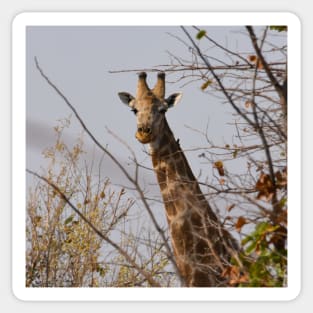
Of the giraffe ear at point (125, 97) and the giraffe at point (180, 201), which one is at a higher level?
the giraffe ear at point (125, 97)

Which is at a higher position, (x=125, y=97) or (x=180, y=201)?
(x=125, y=97)

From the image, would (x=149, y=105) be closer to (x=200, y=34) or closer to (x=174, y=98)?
(x=174, y=98)

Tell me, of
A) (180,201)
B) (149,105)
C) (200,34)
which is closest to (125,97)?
(149,105)

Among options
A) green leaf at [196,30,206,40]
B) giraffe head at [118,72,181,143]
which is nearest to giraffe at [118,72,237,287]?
giraffe head at [118,72,181,143]

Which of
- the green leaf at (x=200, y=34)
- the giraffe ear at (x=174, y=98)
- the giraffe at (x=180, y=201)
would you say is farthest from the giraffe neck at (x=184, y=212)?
the green leaf at (x=200, y=34)

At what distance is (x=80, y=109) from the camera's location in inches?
139

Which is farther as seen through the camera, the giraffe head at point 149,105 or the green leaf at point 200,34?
the giraffe head at point 149,105

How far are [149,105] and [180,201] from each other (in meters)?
0.48

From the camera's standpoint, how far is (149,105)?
3641 millimetres

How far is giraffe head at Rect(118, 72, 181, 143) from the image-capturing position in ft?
11.6

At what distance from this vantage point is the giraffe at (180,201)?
3.52 m

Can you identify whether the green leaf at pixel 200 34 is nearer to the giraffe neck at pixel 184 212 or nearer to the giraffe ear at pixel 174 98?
the giraffe ear at pixel 174 98
